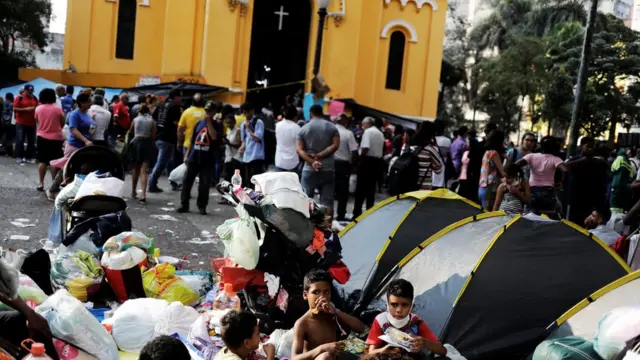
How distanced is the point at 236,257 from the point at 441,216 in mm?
2593

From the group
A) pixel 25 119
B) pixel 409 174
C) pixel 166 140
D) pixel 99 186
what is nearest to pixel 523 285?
pixel 99 186

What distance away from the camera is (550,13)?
4628 cm

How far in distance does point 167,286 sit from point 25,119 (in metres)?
10.3

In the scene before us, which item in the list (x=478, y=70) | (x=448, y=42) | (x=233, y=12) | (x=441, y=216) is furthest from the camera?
(x=448, y=42)

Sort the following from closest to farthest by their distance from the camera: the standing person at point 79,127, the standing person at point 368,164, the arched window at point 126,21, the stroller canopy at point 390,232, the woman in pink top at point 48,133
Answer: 1. the stroller canopy at point 390,232
2. the standing person at point 79,127
3. the woman in pink top at point 48,133
4. the standing person at point 368,164
5. the arched window at point 126,21

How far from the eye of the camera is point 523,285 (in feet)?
21.2

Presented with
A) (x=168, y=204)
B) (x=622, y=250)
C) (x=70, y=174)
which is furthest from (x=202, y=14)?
(x=622, y=250)

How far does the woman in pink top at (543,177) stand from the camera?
415 inches

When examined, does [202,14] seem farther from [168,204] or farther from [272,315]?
[272,315]

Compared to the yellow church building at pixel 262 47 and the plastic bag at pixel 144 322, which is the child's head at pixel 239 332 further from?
the yellow church building at pixel 262 47

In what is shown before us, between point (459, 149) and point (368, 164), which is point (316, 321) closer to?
point (368, 164)

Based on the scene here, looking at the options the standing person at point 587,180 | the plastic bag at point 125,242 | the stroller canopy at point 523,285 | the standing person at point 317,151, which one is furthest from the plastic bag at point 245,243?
the standing person at point 587,180

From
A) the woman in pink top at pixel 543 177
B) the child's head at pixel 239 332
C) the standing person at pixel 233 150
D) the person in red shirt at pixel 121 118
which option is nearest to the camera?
the child's head at pixel 239 332

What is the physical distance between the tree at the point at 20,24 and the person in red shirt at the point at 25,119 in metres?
14.5
